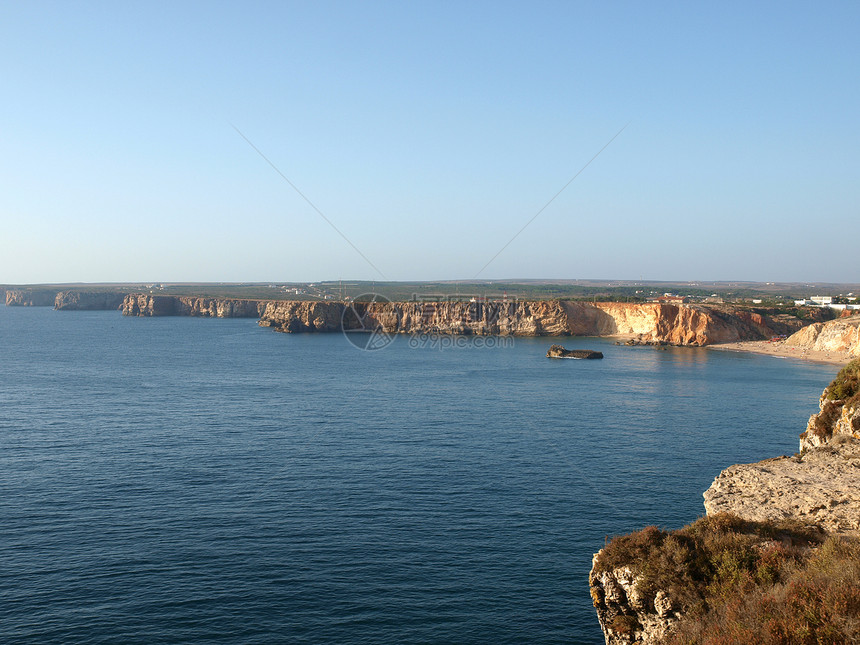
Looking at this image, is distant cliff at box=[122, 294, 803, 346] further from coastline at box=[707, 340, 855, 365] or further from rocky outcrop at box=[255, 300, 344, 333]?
coastline at box=[707, 340, 855, 365]

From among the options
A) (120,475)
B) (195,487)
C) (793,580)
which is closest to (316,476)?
(195,487)

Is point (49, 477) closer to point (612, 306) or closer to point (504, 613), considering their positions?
point (504, 613)

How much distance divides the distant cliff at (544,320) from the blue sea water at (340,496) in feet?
170

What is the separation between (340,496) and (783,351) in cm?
9559

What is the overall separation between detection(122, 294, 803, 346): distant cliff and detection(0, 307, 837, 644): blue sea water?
5168 centimetres

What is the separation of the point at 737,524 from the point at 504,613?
8140mm

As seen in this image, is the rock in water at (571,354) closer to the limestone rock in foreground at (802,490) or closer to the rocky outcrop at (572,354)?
the rocky outcrop at (572,354)

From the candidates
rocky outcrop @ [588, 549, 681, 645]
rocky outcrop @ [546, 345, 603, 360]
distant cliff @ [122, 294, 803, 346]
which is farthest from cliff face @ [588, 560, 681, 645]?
distant cliff @ [122, 294, 803, 346]

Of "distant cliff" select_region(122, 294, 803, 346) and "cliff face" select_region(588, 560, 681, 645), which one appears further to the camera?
"distant cliff" select_region(122, 294, 803, 346)

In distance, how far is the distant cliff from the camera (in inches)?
4673

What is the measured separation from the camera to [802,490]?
803 inches
